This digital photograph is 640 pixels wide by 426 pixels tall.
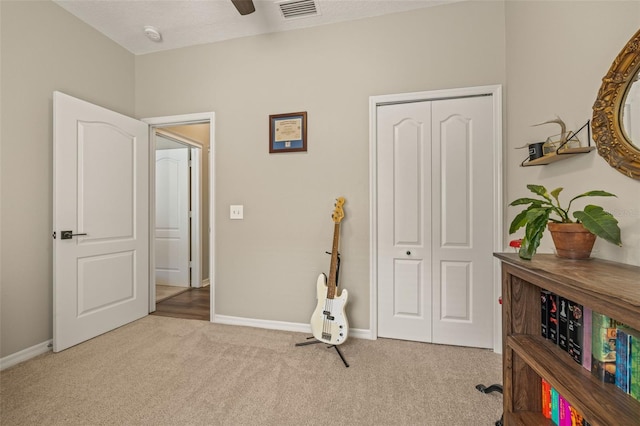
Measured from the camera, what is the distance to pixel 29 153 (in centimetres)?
202

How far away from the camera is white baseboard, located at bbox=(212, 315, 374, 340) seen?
2312mm

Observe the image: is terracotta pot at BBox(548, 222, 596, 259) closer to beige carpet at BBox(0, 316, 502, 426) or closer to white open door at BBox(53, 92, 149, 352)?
beige carpet at BBox(0, 316, 502, 426)

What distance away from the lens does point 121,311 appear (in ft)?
8.32

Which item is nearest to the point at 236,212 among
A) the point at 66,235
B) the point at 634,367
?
the point at 66,235

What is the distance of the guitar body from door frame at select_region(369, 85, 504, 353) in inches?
14.9

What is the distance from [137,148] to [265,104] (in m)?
1.40

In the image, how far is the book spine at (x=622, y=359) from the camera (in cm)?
81

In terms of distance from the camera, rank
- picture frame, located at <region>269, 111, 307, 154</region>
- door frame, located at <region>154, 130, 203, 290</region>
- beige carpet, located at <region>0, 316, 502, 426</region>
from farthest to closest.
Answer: door frame, located at <region>154, 130, 203, 290</region>
picture frame, located at <region>269, 111, 307, 154</region>
beige carpet, located at <region>0, 316, 502, 426</region>

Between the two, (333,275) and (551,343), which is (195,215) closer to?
(333,275)

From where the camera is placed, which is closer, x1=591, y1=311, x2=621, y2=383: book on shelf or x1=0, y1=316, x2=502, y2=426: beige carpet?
x1=591, y1=311, x2=621, y2=383: book on shelf

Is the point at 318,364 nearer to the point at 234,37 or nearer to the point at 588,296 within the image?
the point at 588,296

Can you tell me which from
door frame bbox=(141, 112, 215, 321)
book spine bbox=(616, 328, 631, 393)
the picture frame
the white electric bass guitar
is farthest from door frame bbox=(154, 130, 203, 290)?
book spine bbox=(616, 328, 631, 393)

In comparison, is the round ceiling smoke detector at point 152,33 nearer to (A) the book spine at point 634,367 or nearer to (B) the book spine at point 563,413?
(A) the book spine at point 634,367

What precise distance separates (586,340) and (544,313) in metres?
0.24
